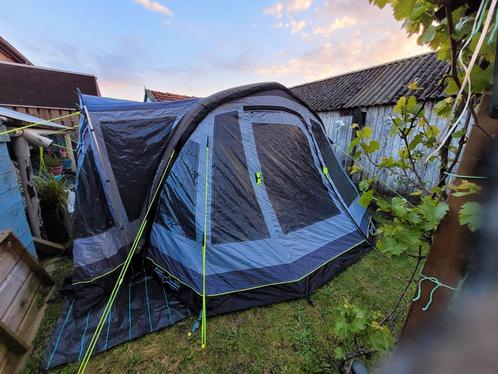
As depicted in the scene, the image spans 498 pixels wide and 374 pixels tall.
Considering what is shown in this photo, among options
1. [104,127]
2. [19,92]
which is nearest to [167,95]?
[19,92]

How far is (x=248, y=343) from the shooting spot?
1.83 m

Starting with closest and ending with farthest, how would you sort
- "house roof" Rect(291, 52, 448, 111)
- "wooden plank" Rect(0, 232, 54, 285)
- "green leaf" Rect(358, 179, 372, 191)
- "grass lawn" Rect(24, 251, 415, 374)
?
"green leaf" Rect(358, 179, 372, 191) → "grass lawn" Rect(24, 251, 415, 374) → "wooden plank" Rect(0, 232, 54, 285) → "house roof" Rect(291, 52, 448, 111)

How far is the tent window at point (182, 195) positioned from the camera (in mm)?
2225

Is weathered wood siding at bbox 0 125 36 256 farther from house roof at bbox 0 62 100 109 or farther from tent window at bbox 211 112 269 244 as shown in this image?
house roof at bbox 0 62 100 109

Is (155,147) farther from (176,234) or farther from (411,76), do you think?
(411,76)

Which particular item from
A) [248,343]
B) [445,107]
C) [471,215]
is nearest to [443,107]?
[445,107]

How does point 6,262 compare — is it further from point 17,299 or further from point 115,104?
point 115,104

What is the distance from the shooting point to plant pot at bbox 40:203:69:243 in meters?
3.20

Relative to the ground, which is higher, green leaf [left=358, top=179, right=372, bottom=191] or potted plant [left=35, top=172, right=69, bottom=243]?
green leaf [left=358, top=179, right=372, bottom=191]

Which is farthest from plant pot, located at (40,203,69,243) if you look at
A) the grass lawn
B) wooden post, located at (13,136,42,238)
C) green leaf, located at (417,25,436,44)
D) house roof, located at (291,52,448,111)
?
house roof, located at (291,52,448,111)

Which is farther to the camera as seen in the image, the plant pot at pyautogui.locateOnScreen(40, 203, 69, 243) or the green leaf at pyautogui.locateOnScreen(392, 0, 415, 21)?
the plant pot at pyautogui.locateOnScreen(40, 203, 69, 243)

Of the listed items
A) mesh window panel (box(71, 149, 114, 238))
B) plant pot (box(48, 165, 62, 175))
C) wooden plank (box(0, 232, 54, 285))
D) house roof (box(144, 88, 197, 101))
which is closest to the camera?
wooden plank (box(0, 232, 54, 285))

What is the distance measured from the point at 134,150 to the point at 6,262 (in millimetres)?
1434

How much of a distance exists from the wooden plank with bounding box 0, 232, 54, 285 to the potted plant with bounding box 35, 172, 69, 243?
3.57 ft
